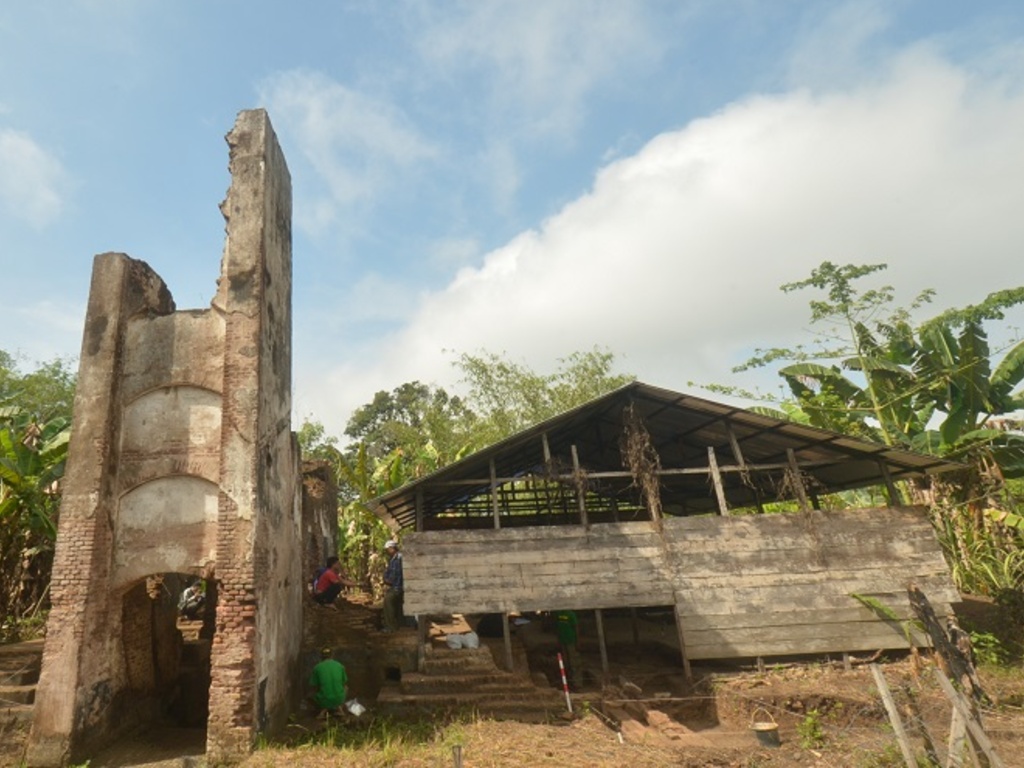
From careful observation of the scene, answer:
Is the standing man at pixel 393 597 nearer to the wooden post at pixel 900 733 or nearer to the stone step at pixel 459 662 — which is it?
the stone step at pixel 459 662

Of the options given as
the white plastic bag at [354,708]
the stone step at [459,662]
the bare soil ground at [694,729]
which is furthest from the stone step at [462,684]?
the white plastic bag at [354,708]

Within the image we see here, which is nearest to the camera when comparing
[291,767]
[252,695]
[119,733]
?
[291,767]

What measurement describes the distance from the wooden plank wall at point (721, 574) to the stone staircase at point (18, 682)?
20.3 feet

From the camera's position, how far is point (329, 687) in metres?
10.4

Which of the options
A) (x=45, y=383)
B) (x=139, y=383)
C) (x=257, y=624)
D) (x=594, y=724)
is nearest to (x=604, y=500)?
(x=594, y=724)

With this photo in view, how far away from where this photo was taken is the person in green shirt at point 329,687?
1033 cm

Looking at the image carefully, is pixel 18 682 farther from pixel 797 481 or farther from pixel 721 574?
pixel 797 481

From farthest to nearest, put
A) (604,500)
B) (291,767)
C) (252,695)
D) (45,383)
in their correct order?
(45,383), (604,500), (252,695), (291,767)

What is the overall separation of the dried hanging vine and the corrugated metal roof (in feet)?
1.28

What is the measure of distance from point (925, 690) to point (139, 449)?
1436 centimetres

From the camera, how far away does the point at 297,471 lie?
491 inches

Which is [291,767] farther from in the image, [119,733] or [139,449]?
[139,449]

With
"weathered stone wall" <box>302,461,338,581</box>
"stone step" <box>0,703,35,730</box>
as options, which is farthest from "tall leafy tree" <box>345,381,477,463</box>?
"stone step" <box>0,703,35,730</box>

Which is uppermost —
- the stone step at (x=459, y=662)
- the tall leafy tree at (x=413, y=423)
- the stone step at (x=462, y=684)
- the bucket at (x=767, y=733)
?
the tall leafy tree at (x=413, y=423)
